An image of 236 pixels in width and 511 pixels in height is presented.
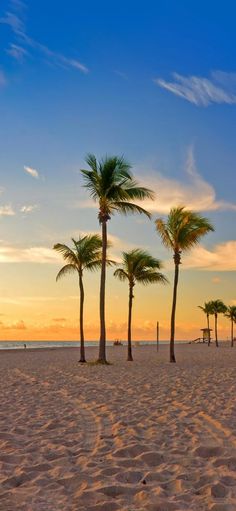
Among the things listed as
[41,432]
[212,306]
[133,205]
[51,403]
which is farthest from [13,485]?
[212,306]

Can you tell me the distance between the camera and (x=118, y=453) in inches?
254

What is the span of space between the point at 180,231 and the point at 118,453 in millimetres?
25059

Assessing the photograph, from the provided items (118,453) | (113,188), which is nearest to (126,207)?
(113,188)

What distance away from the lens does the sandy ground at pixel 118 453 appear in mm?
4789

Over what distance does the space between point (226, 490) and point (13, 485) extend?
2.29m

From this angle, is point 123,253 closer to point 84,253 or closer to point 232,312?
point 84,253

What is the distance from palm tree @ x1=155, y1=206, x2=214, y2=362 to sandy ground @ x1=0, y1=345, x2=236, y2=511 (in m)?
19.2

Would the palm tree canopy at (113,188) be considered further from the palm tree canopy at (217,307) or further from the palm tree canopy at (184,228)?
the palm tree canopy at (217,307)

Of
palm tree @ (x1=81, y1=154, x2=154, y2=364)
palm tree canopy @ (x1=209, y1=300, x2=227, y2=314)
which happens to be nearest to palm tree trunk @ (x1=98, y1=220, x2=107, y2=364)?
palm tree @ (x1=81, y1=154, x2=154, y2=364)

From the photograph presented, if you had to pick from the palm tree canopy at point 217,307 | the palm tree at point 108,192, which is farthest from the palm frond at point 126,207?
the palm tree canopy at point 217,307

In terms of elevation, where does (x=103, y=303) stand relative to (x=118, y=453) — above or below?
above

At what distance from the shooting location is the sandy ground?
4789 millimetres

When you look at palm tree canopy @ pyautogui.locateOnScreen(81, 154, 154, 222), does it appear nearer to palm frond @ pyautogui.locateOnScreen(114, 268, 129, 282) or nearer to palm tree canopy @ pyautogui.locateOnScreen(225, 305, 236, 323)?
palm frond @ pyautogui.locateOnScreen(114, 268, 129, 282)

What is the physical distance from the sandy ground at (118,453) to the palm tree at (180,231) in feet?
63.1
